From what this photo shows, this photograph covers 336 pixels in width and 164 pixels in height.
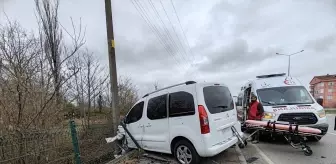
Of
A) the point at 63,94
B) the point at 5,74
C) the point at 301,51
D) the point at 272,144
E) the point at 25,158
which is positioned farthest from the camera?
the point at 301,51

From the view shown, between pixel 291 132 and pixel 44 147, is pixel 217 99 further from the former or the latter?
pixel 44 147

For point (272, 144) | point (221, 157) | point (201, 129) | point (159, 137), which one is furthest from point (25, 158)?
point (272, 144)

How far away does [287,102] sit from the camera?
7.60 m

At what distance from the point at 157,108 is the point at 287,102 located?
496cm

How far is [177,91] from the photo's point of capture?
209 inches

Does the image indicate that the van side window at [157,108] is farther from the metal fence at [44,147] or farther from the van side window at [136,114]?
the metal fence at [44,147]

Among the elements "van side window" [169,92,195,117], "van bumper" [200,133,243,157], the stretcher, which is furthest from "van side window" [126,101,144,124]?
the stretcher

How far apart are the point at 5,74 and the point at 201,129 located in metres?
4.71

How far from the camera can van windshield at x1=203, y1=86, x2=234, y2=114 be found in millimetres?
5000

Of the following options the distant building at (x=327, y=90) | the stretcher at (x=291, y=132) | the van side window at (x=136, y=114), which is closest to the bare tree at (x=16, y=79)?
the van side window at (x=136, y=114)

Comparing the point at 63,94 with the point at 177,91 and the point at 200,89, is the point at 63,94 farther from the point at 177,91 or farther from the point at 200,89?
the point at 200,89

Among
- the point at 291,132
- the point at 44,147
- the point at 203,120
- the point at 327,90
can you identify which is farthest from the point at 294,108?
the point at 327,90

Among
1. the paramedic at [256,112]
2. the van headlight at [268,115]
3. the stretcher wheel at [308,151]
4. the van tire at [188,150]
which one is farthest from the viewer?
the paramedic at [256,112]

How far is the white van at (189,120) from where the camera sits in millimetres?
4738
